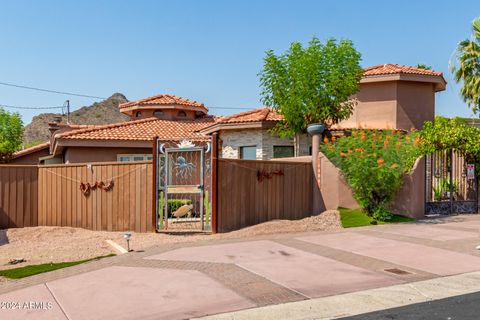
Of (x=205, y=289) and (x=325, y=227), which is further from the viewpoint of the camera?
(x=325, y=227)

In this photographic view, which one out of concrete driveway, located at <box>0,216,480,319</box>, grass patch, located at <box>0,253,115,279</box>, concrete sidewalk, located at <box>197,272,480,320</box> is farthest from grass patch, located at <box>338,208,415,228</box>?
grass patch, located at <box>0,253,115,279</box>

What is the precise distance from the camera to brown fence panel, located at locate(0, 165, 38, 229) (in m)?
14.6

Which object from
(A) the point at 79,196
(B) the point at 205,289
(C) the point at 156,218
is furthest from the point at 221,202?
(B) the point at 205,289

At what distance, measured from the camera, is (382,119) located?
2328 centimetres

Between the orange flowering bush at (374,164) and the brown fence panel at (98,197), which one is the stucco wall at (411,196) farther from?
the brown fence panel at (98,197)

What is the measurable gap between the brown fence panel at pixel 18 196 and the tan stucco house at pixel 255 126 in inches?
227

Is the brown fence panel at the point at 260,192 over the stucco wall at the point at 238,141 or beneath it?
beneath

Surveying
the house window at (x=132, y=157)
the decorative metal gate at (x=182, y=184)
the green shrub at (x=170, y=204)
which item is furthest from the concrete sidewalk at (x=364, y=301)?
the house window at (x=132, y=157)

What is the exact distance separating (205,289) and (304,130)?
13.2 metres

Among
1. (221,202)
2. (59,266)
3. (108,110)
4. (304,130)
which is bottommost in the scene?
(59,266)

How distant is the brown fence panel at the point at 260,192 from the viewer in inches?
521

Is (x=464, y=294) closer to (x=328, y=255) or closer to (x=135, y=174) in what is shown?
(x=328, y=255)

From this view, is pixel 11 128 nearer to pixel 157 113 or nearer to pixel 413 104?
pixel 157 113

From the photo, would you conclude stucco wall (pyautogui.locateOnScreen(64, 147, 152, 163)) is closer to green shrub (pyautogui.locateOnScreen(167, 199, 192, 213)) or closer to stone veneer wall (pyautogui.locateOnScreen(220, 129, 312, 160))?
stone veneer wall (pyautogui.locateOnScreen(220, 129, 312, 160))
